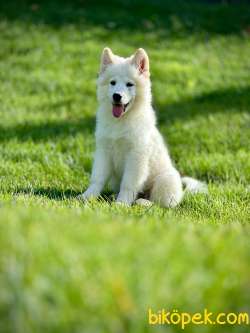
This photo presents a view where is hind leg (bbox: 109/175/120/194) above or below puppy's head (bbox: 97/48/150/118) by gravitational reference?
below

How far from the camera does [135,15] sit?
13.8 m

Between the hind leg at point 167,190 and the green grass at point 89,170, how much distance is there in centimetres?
17

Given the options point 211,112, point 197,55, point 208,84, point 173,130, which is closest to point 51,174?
point 173,130

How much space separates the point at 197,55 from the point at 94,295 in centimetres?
942

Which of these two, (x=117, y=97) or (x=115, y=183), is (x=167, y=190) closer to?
(x=115, y=183)

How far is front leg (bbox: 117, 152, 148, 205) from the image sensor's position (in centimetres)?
509

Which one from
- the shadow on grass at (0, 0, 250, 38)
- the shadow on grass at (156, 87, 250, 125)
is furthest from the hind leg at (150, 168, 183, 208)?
the shadow on grass at (0, 0, 250, 38)

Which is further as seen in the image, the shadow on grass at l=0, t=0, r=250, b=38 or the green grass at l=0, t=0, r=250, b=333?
the shadow on grass at l=0, t=0, r=250, b=38

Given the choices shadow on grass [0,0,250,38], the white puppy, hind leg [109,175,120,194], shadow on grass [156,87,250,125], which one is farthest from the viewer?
shadow on grass [0,0,250,38]

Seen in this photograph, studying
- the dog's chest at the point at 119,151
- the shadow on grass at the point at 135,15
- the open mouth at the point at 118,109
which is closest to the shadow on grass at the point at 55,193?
the dog's chest at the point at 119,151

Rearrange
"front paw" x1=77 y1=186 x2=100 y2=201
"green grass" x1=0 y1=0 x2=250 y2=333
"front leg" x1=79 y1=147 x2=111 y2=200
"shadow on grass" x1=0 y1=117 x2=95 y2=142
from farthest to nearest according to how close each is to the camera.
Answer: "shadow on grass" x1=0 y1=117 x2=95 y2=142, "front leg" x1=79 y1=147 x2=111 y2=200, "front paw" x1=77 y1=186 x2=100 y2=201, "green grass" x1=0 y1=0 x2=250 y2=333

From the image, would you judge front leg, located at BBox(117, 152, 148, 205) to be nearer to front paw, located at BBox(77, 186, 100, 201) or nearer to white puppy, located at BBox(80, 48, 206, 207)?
white puppy, located at BBox(80, 48, 206, 207)

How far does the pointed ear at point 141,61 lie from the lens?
17.1ft

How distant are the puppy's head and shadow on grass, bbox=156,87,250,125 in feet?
9.74
